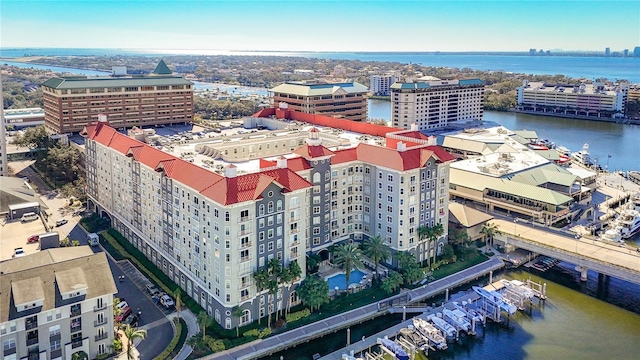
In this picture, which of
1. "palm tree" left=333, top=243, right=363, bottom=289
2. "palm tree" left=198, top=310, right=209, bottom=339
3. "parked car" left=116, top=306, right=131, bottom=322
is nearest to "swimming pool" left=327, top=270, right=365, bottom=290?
"palm tree" left=333, top=243, right=363, bottom=289

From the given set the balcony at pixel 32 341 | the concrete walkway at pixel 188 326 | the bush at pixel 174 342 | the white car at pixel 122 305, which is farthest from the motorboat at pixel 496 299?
the balcony at pixel 32 341

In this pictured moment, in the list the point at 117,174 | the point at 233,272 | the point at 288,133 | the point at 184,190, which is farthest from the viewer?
the point at 288,133

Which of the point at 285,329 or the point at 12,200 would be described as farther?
the point at 12,200

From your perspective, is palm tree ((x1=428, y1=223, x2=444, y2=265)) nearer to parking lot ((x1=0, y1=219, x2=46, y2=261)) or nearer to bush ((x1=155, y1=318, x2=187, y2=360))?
bush ((x1=155, y1=318, x2=187, y2=360))

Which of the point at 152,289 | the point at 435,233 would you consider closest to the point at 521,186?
the point at 435,233

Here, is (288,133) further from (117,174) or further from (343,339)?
(343,339)

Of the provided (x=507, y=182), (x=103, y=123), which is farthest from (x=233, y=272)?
(x=507, y=182)
